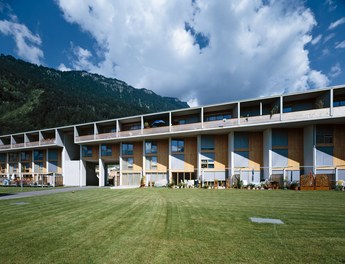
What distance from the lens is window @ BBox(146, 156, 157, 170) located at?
31.5 m

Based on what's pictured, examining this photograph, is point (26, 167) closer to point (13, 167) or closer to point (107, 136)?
point (13, 167)

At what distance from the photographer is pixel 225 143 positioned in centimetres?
2830

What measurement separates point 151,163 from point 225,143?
11631 millimetres

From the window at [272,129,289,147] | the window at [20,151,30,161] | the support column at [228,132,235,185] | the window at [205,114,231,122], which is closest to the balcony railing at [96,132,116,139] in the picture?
the window at [205,114,231,122]

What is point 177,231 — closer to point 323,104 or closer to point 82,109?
point 323,104

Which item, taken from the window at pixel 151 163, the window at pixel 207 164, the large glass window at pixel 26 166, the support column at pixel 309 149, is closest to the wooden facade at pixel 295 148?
the support column at pixel 309 149

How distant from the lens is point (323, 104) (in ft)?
73.5

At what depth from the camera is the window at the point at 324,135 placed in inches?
881

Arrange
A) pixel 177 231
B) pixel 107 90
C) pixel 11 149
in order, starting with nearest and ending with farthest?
pixel 177 231 → pixel 11 149 → pixel 107 90

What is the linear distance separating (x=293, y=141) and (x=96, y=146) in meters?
31.5

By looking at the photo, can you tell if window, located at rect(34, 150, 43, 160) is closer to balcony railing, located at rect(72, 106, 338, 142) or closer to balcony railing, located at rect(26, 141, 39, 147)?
balcony railing, located at rect(26, 141, 39, 147)

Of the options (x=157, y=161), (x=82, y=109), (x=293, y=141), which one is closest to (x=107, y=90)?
(x=82, y=109)

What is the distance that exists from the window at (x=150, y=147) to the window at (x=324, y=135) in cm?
2098

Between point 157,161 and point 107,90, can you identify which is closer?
point 157,161
